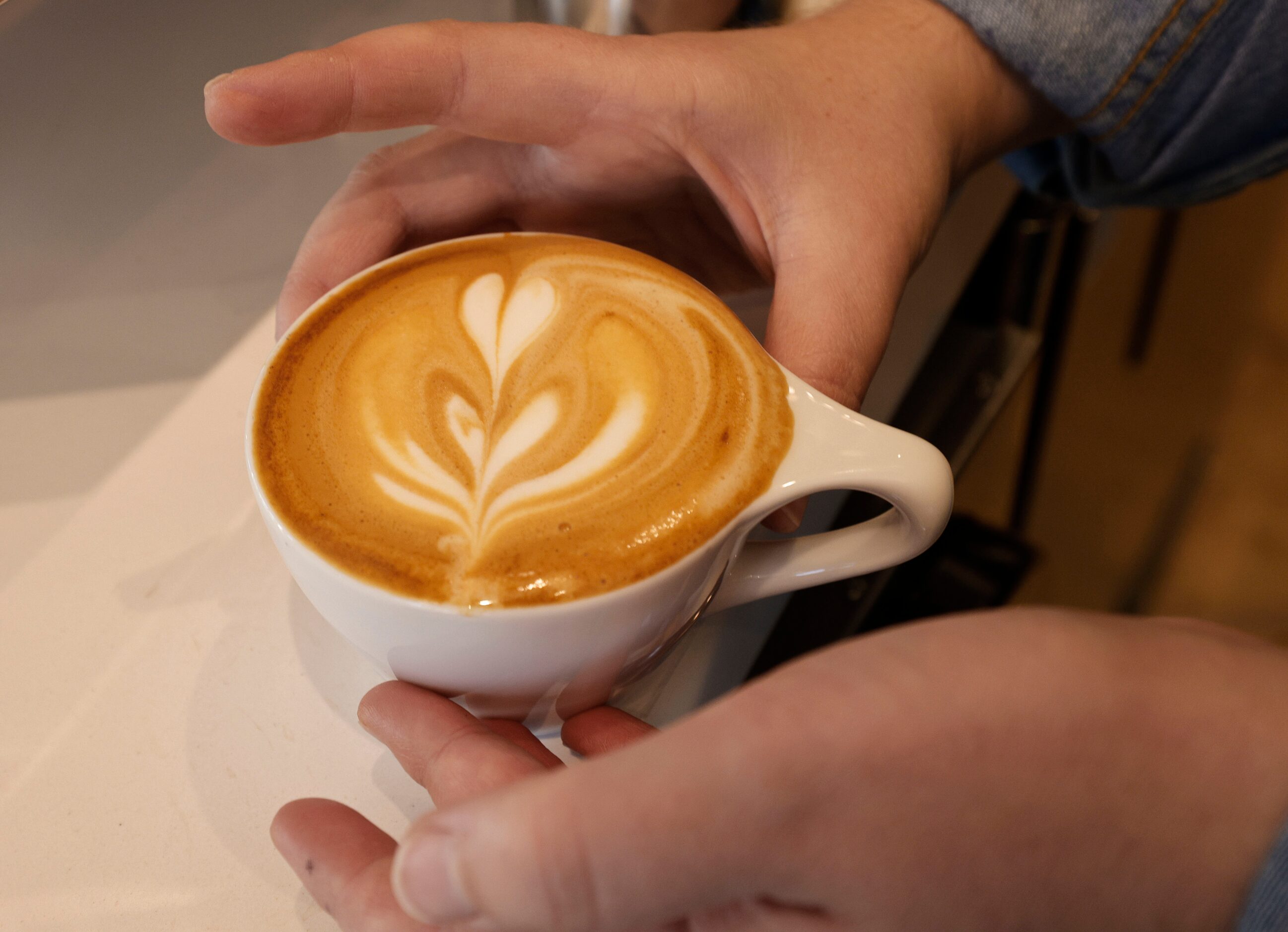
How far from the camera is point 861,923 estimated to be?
0.37m

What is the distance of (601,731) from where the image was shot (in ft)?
1.72

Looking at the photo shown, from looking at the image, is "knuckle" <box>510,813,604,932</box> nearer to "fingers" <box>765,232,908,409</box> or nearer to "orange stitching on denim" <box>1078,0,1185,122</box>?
"fingers" <box>765,232,908,409</box>

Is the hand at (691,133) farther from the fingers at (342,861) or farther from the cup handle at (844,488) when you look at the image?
the fingers at (342,861)

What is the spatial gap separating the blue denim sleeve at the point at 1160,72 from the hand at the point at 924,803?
497mm

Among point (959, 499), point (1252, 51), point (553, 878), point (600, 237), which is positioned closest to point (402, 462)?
point (553, 878)

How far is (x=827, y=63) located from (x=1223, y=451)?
136 cm

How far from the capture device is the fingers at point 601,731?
0.52 metres

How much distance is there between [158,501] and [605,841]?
1.52ft

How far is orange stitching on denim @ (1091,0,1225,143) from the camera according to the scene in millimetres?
668

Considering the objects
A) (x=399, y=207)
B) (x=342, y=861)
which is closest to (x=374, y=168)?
(x=399, y=207)

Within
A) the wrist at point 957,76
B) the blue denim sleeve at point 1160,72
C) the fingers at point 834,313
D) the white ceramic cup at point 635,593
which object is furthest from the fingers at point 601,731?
the blue denim sleeve at point 1160,72

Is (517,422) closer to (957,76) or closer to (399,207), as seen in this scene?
(399,207)

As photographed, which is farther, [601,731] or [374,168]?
[374,168]

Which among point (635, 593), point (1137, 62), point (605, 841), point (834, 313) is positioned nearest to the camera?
point (605, 841)
